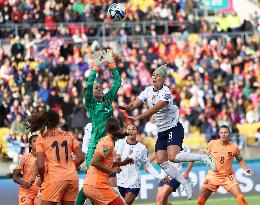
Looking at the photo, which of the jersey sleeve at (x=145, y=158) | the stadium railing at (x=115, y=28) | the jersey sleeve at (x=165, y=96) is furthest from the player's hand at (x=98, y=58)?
the stadium railing at (x=115, y=28)

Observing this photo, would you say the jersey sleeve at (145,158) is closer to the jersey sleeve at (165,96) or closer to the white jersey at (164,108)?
the white jersey at (164,108)

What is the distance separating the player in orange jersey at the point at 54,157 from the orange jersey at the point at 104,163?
26 cm

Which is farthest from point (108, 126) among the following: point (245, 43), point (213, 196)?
point (245, 43)

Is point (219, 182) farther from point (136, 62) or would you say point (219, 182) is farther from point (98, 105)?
point (136, 62)

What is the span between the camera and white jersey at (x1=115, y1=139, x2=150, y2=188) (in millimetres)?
20406

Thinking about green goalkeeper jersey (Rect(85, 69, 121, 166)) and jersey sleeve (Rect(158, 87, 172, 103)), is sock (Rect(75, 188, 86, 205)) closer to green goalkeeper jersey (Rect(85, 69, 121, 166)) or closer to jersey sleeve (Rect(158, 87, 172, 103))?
green goalkeeper jersey (Rect(85, 69, 121, 166))

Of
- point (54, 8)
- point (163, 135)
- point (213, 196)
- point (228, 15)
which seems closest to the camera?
point (163, 135)

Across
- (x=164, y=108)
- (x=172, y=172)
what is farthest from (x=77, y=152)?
(x=172, y=172)

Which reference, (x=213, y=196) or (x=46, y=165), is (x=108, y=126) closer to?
(x=46, y=165)

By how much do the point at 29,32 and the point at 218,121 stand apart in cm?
621

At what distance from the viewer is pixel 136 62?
32.8 m

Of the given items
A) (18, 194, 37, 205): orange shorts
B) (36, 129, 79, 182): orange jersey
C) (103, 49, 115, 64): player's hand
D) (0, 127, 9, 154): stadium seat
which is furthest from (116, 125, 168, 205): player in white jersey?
(0, 127, 9, 154): stadium seat

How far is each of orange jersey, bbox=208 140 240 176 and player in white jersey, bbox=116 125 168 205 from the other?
161cm

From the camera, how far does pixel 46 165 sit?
53.5 ft
